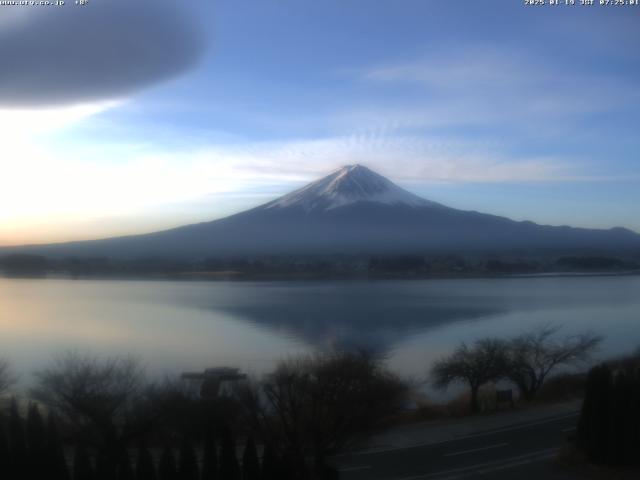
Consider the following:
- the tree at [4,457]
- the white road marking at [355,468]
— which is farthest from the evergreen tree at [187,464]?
the white road marking at [355,468]

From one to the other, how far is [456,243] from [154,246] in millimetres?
22860

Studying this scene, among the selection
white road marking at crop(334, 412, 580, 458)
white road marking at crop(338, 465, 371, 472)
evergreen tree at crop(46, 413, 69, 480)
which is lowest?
white road marking at crop(334, 412, 580, 458)

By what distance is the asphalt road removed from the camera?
5.63 m

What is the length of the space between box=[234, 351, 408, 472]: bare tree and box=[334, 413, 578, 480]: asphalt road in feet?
0.90

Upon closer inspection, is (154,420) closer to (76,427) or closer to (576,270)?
(76,427)

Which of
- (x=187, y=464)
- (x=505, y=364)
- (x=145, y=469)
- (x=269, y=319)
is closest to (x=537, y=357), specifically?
(x=505, y=364)

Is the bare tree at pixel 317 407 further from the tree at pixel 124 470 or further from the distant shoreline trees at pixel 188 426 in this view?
the tree at pixel 124 470

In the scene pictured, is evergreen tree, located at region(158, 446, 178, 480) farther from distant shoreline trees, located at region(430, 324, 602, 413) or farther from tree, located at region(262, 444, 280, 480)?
distant shoreline trees, located at region(430, 324, 602, 413)

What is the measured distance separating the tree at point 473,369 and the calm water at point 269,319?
4.42 ft

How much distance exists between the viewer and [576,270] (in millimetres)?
42094

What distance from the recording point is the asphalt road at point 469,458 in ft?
18.5

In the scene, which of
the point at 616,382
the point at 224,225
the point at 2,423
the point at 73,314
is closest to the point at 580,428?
the point at 616,382

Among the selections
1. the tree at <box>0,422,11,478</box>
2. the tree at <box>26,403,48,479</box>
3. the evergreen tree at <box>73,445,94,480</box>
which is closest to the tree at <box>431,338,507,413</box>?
the evergreen tree at <box>73,445,94,480</box>

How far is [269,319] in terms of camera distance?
17484 mm
